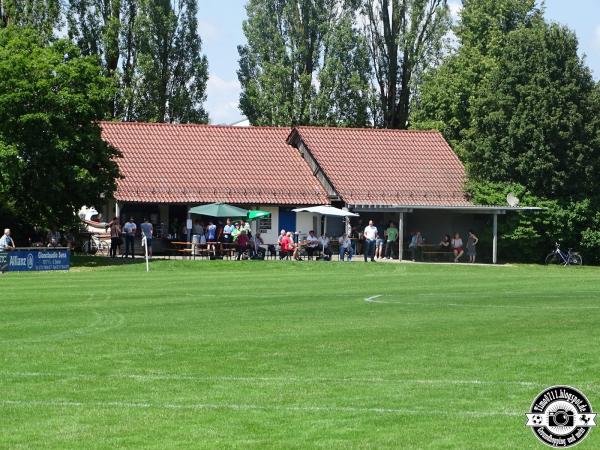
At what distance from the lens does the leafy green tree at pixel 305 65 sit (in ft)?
262

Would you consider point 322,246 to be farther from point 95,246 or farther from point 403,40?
point 403,40

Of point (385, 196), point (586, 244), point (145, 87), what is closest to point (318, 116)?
point (145, 87)

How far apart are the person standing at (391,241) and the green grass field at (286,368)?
2903cm

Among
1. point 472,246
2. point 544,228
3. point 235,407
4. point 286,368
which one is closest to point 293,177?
point 472,246

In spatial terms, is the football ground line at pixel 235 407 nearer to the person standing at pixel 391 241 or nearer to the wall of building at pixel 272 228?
the person standing at pixel 391 241

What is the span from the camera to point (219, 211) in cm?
5569

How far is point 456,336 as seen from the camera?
19.3 m

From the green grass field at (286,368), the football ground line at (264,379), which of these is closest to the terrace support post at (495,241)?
the green grass field at (286,368)

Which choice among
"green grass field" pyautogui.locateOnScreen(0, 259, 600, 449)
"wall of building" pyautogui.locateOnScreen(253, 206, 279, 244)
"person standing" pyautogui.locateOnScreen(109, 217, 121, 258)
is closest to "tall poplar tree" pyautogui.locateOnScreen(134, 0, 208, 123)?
"wall of building" pyautogui.locateOnScreen(253, 206, 279, 244)

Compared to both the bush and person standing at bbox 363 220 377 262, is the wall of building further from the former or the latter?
the bush

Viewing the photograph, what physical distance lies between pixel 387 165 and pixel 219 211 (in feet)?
47.5

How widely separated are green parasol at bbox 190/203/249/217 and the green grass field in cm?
2552

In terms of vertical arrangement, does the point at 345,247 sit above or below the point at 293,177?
below

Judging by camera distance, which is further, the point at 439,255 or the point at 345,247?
the point at 439,255
